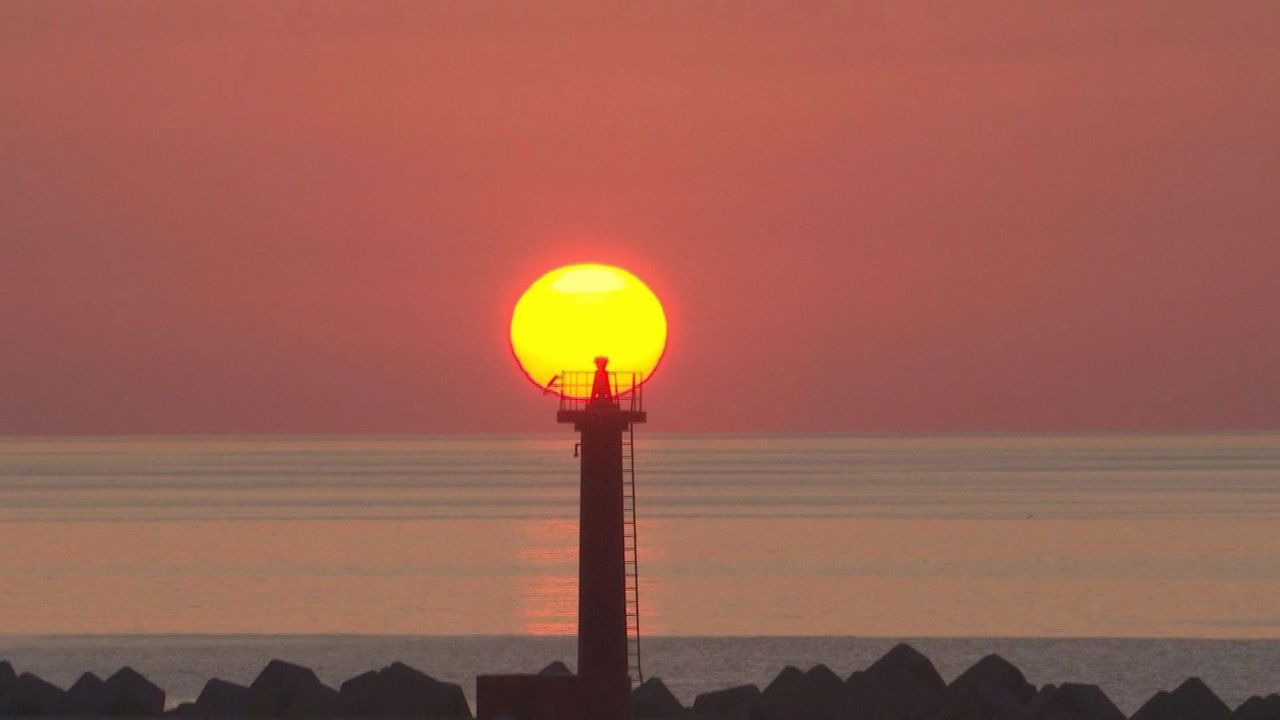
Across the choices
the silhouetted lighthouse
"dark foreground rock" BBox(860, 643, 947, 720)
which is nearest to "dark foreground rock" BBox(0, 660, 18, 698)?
the silhouetted lighthouse

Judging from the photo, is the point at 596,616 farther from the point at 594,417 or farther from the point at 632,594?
the point at 632,594

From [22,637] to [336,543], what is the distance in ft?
81.0

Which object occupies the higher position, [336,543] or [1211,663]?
[336,543]

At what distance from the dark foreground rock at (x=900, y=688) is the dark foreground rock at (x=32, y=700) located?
5531 mm

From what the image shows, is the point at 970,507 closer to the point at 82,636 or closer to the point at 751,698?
the point at 82,636

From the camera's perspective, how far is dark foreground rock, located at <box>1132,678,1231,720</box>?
44.9ft

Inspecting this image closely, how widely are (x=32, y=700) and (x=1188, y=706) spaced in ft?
25.8

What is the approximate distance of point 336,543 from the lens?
53625 mm

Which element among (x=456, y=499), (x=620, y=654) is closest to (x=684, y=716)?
(x=620, y=654)

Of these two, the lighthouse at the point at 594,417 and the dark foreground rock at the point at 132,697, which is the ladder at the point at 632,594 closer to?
the lighthouse at the point at 594,417

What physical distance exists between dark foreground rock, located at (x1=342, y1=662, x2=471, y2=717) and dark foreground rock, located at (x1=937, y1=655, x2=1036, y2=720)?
3.23m

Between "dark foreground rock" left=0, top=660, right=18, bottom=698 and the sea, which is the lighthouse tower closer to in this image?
"dark foreground rock" left=0, top=660, right=18, bottom=698

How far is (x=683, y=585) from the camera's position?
38438 millimetres

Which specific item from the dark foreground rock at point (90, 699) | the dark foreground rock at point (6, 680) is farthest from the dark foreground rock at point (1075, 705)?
the dark foreground rock at point (6, 680)
